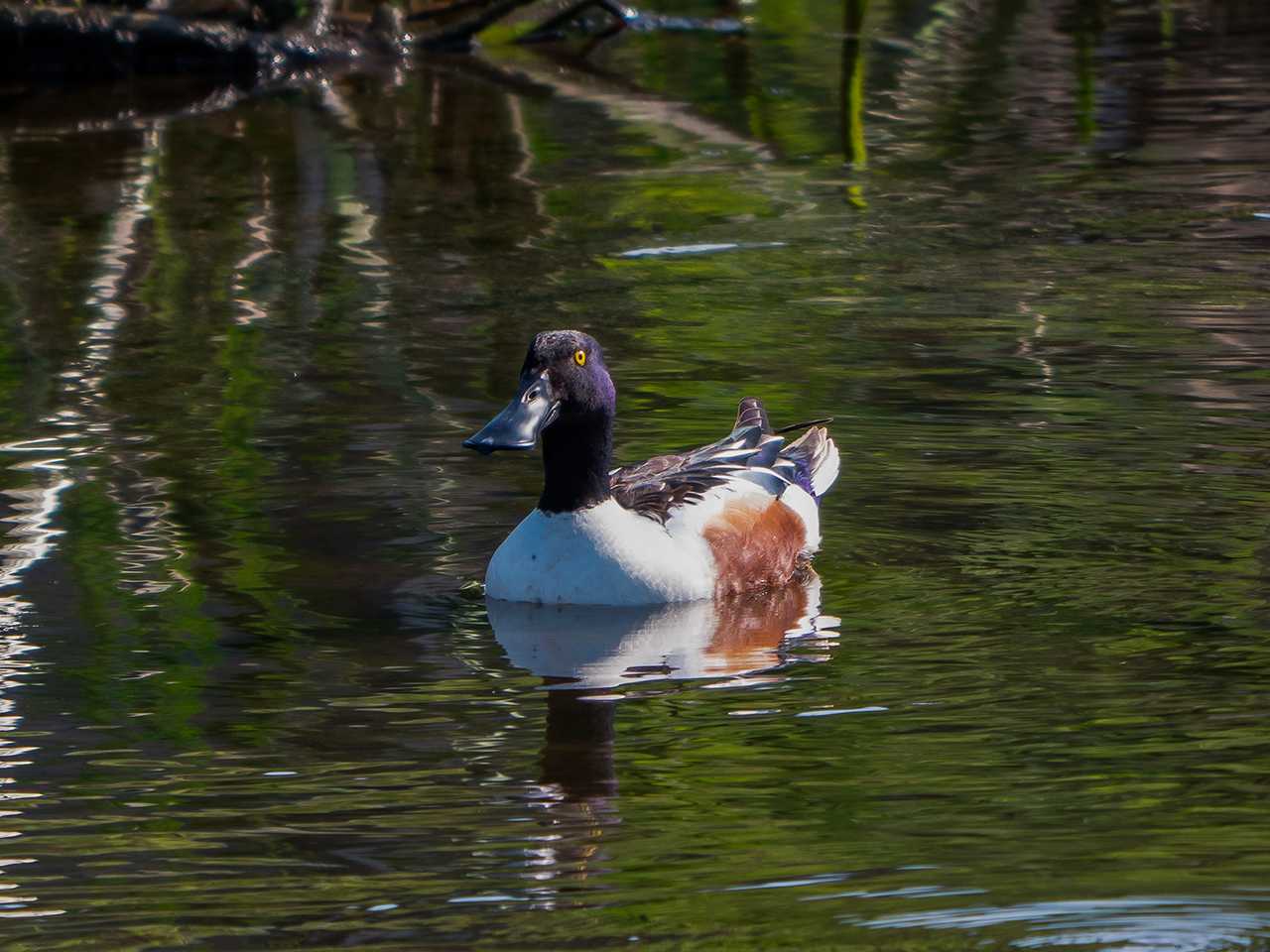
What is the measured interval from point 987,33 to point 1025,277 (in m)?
9.27

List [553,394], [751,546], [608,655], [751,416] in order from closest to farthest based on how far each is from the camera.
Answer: [608,655]
[553,394]
[751,546]
[751,416]

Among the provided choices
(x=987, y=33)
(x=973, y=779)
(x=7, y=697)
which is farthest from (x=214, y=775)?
(x=987, y=33)

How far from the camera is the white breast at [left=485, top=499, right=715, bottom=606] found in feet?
25.4

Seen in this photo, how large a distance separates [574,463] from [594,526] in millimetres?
207

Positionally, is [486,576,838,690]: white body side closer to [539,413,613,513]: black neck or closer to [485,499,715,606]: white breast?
[485,499,715,606]: white breast

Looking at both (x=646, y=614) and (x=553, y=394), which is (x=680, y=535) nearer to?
(x=646, y=614)

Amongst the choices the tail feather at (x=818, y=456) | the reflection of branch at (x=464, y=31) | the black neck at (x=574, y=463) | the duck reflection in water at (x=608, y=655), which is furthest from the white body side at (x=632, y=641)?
the reflection of branch at (x=464, y=31)

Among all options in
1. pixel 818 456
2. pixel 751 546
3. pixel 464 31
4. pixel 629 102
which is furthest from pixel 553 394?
pixel 464 31

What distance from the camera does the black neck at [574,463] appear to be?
25.5ft

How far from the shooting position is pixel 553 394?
7.71 m

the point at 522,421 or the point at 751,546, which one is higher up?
the point at 522,421

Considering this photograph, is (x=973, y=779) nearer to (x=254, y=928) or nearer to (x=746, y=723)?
(x=746, y=723)

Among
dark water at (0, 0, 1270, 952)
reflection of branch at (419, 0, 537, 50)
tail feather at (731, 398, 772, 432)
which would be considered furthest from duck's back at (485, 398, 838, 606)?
reflection of branch at (419, 0, 537, 50)

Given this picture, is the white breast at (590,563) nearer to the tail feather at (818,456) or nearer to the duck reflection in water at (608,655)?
the duck reflection in water at (608,655)
